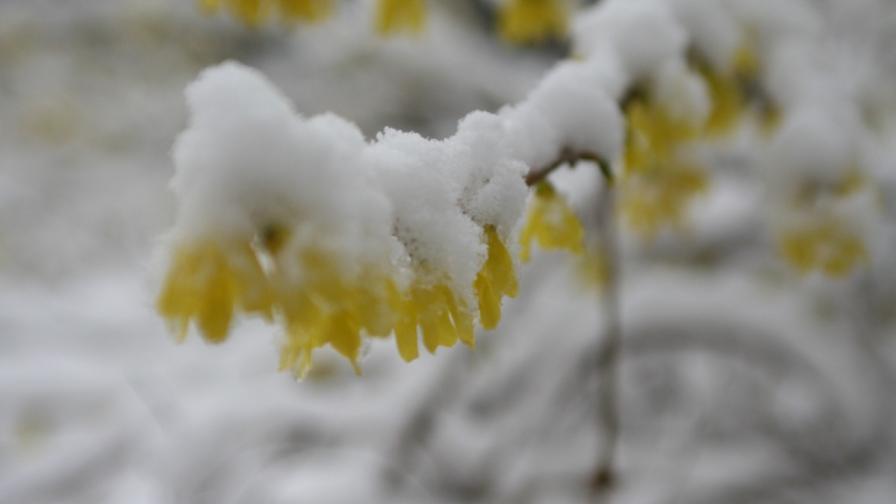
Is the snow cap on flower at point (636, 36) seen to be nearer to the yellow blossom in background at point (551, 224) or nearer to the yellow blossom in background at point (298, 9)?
the yellow blossom in background at point (551, 224)

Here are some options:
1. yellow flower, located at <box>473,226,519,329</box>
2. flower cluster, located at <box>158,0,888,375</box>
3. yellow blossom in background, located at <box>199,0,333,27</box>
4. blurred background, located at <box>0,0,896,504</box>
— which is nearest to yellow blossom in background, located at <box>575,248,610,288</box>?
blurred background, located at <box>0,0,896,504</box>

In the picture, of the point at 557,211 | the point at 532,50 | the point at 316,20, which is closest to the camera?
the point at 557,211

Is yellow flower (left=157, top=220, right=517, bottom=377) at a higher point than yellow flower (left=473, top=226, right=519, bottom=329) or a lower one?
lower

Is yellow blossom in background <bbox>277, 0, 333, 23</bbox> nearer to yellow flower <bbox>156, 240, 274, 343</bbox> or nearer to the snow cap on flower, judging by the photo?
the snow cap on flower

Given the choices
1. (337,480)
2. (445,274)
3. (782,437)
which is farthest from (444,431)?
(445,274)

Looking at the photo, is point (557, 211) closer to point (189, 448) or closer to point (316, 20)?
point (316, 20)

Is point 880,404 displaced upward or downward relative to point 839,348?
downward
